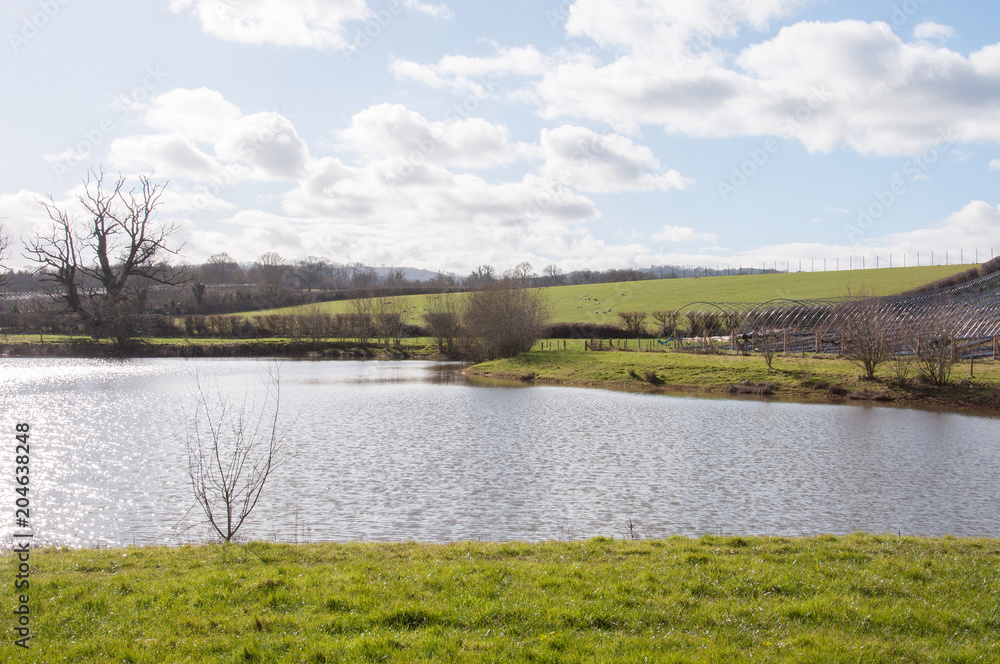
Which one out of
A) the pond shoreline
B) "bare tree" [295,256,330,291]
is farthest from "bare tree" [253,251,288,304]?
the pond shoreline

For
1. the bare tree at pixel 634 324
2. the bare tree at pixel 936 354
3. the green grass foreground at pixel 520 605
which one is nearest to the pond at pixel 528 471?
the green grass foreground at pixel 520 605

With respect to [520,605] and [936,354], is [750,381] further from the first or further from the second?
[520,605]

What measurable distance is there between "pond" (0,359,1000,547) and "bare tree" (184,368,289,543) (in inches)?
18.2

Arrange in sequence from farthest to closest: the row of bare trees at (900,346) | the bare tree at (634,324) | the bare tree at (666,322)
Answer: the bare tree at (634,324), the bare tree at (666,322), the row of bare trees at (900,346)

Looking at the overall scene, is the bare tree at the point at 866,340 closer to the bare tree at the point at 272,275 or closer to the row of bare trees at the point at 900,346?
the row of bare trees at the point at 900,346

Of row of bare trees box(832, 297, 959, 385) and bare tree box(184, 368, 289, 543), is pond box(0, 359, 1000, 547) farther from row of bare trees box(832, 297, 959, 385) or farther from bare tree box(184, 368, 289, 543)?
row of bare trees box(832, 297, 959, 385)

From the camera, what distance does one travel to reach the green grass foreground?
5797 millimetres

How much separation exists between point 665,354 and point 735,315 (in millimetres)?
17163

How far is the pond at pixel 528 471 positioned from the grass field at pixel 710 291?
45448 millimetres

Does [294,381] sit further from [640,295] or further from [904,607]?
[640,295]

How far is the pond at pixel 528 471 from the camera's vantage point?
12.2m

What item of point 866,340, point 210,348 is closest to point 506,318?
point 866,340

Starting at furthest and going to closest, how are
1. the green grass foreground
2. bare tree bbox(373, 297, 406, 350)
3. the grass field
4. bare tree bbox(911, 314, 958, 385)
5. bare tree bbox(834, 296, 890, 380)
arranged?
the grass field, bare tree bbox(373, 297, 406, 350), bare tree bbox(834, 296, 890, 380), bare tree bbox(911, 314, 958, 385), the green grass foreground

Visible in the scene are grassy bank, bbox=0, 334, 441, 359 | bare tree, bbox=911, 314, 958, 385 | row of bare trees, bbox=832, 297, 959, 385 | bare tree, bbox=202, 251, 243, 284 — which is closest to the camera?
bare tree, bbox=911, 314, 958, 385
